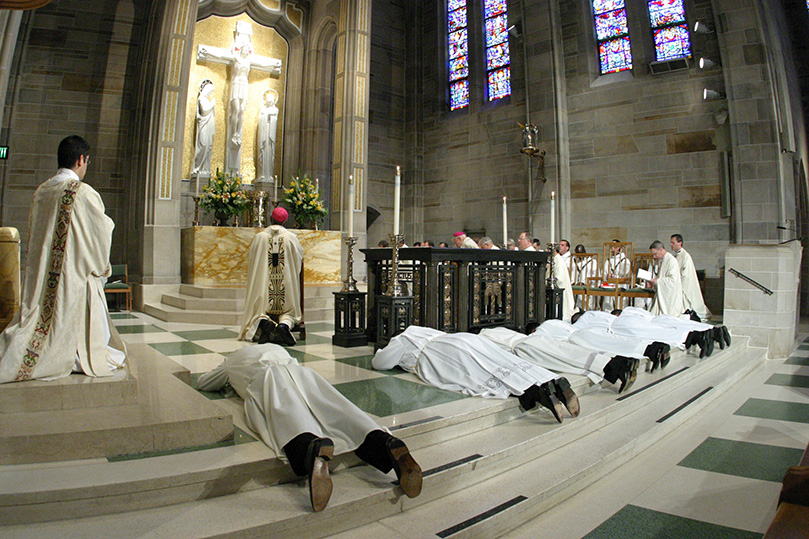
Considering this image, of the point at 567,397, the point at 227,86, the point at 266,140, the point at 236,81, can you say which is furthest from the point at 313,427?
the point at 227,86

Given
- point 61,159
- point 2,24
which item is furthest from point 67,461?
point 2,24

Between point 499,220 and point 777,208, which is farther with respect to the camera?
point 499,220

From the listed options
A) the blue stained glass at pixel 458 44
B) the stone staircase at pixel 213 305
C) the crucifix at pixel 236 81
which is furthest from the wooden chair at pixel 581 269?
the blue stained glass at pixel 458 44

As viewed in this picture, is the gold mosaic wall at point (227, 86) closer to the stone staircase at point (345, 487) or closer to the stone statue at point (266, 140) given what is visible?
the stone statue at point (266, 140)

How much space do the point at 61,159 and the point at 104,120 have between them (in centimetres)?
927

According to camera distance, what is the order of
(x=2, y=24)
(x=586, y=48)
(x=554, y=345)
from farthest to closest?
(x=586, y=48) → (x=2, y=24) → (x=554, y=345)

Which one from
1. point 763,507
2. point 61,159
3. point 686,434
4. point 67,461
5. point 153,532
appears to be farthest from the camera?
point 686,434

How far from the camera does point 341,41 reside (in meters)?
10.9

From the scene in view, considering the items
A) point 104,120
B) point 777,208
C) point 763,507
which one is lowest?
point 763,507

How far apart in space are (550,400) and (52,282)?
2.78 m

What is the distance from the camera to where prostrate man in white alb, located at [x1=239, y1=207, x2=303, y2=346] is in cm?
584

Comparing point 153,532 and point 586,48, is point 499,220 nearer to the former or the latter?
point 586,48

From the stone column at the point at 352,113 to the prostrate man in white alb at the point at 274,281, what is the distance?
4274 mm

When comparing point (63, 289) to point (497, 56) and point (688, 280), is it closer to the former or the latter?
point (688, 280)
